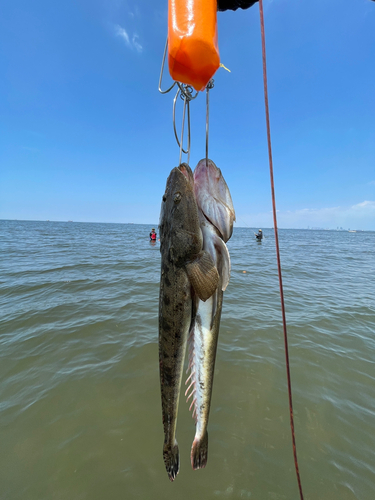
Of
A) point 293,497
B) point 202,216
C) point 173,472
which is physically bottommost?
point 293,497

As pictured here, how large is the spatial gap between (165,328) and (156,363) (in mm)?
2816

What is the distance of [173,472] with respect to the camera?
2.10m

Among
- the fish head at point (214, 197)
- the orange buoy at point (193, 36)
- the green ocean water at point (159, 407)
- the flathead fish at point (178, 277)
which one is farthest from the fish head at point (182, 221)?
the green ocean water at point (159, 407)

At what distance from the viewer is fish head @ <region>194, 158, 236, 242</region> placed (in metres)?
2.00

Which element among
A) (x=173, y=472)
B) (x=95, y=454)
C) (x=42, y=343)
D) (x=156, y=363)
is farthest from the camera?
(x=42, y=343)

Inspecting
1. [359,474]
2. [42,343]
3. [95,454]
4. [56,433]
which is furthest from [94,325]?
[359,474]

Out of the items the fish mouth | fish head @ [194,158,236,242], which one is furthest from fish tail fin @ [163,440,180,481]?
the fish mouth

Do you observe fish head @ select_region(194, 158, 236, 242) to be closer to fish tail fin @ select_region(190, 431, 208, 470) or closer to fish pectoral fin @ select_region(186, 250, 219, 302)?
fish pectoral fin @ select_region(186, 250, 219, 302)

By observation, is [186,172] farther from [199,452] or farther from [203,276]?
[199,452]

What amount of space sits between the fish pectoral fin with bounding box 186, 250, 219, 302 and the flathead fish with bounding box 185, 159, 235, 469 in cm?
14

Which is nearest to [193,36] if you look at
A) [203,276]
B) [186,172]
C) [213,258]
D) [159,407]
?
[186,172]

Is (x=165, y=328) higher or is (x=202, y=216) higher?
(x=202, y=216)

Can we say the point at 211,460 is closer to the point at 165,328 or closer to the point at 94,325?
the point at 165,328

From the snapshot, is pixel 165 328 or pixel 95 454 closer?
pixel 165 328
